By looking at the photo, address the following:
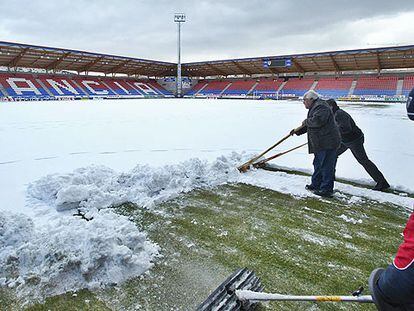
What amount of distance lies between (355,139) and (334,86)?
40844 mm

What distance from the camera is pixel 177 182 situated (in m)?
4.55

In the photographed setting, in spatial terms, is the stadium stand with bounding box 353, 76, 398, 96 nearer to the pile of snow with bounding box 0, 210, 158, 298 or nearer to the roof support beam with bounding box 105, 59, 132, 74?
the roof support beam with bounding box 105, 59, 132, 74

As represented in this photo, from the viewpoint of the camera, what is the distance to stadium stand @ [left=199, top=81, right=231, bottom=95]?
51694 millimetres

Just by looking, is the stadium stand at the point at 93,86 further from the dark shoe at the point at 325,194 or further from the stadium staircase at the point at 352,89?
the dark shoe at the point at 325,194

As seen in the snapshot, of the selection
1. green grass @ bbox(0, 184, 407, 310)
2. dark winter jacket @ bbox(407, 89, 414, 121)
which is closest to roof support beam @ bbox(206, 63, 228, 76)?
green grass @ bbox(0, 184, 407, 310)

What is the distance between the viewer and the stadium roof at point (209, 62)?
1330 inches

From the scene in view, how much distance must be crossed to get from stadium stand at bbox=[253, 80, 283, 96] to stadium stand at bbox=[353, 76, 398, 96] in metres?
11.4

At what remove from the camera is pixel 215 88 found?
2079 inches

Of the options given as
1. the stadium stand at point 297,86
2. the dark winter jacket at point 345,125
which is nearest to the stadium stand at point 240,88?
the stadium stand at point 297,86

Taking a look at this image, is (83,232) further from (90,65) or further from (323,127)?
(90,65)

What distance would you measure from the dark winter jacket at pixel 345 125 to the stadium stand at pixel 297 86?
39.9m

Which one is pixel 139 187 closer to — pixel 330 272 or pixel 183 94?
pixel 330 272

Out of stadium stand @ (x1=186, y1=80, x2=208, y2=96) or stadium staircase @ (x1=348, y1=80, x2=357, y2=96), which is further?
stadium stand @ (x1=186, y1=80, x2=208, y2=96)

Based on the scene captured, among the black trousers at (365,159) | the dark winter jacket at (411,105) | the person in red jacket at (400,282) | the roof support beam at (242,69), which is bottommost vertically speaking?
the black trousers at (365,159)
